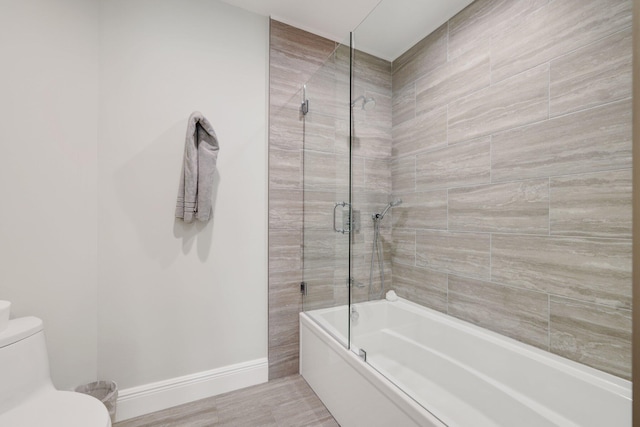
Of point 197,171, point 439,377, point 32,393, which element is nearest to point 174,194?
point 197,171

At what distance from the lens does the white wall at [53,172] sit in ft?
4.27

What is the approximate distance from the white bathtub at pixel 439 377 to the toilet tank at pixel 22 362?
1349mm

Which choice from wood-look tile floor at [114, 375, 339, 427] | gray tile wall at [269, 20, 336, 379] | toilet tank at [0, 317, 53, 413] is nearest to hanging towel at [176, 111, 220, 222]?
gray tile wall at [269, 20, 336, 379]

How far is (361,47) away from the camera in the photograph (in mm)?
1744

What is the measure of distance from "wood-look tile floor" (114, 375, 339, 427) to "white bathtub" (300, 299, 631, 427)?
0.33 feet

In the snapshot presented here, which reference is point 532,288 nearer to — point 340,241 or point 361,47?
point 340,241

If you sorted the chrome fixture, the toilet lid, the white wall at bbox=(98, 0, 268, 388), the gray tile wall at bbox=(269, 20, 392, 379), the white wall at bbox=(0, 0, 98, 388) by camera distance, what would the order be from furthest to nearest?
the chrome fixture
the gray tile wall at bbox=(269, 20, 392, 379)
the white wall at bbox=(98, 0, 268, 388)
the white wall at bbox=(0, 0, 98, 388)
the toilet lid

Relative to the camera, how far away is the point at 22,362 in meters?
1.14

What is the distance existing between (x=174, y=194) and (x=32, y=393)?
42.3 inches

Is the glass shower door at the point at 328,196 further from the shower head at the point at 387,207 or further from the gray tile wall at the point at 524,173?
the gray tile wall at the point at 524,173

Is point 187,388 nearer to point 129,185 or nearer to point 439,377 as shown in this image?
Result: point 129,185

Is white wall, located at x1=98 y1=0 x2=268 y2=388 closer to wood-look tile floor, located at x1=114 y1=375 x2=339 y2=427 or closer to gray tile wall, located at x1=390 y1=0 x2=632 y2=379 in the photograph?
wood-look tile floor, located at x1=114 y1=375 x2=339 y2=427

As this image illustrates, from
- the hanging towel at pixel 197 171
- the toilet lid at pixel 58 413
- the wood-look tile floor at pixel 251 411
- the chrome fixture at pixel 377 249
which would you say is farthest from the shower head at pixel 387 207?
the toilet lid at pixel 58 413

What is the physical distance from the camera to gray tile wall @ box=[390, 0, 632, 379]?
1.13 m
